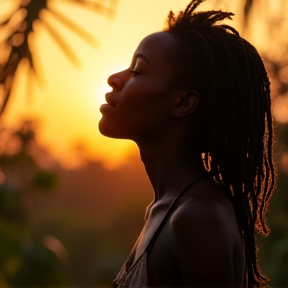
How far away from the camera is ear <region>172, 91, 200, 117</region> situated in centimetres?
265

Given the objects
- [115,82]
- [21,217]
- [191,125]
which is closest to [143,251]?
[191,125]

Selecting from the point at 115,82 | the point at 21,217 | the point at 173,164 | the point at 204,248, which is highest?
the point at 115,82

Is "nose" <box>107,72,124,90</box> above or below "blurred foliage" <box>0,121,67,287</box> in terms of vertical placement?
above

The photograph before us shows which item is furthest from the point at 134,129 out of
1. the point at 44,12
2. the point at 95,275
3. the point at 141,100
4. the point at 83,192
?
the point at 83,192

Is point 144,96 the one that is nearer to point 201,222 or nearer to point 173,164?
point 173,164

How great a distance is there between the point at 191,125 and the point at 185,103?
0.19ft

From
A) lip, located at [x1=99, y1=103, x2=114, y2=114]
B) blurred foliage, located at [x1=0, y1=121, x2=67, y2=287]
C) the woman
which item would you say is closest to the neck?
the woman

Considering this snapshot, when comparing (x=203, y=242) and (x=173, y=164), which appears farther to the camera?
(x=173, y=164)

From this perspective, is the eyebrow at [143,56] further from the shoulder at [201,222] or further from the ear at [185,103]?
the shoulder at [201,222]

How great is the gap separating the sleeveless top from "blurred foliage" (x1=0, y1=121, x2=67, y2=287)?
7.68 meters

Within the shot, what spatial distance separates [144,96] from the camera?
2.67m

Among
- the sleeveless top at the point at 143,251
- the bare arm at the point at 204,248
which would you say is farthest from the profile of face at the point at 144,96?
the bare arm at the point at 204,248

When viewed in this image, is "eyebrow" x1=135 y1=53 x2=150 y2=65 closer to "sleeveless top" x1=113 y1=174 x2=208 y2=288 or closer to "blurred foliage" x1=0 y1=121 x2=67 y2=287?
"sleeveless top" x1=113 y1=174 x2=208 y2=288

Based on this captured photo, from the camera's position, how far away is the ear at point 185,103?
265 cm
